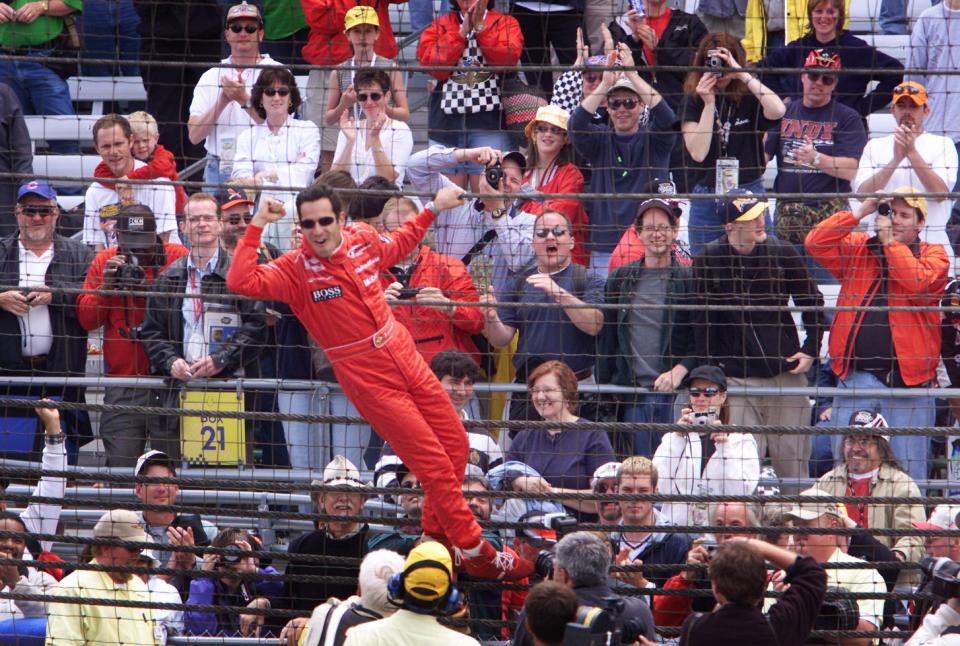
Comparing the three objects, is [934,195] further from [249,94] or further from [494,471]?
[249,94]

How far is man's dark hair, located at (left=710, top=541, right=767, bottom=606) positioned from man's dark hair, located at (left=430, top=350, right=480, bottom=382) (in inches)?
92.1

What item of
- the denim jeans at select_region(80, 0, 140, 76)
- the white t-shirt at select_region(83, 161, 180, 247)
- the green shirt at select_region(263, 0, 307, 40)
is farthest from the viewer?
the denim jeans at select_region(80, 0, 140, 76)

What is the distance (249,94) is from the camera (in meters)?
8.77

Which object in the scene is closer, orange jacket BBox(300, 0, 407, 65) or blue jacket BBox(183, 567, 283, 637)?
blue jacket BBox(183, 567, 283, 637)

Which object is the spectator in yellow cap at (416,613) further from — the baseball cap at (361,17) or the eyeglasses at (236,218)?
the baseball cap at (361,17)

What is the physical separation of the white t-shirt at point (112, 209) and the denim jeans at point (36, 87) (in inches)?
64.1

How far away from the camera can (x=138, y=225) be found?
27.3 ft

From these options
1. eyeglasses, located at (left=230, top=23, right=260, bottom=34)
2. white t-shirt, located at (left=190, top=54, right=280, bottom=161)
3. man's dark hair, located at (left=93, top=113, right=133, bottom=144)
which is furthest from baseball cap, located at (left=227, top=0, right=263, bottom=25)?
man's dark hair, located at (left=93, top=113, right=133, bottom=144)

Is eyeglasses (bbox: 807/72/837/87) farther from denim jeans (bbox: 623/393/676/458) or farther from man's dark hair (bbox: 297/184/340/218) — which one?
man's dark hair (bbox: 297/184/340/218)

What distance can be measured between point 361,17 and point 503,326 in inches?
80.0

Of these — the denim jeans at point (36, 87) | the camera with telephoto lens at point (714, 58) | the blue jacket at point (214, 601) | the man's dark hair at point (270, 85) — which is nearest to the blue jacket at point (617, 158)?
the camera with telephoto lens at point (714, 58)

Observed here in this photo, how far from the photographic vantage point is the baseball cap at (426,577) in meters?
5.41

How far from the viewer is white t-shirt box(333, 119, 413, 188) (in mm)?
8391

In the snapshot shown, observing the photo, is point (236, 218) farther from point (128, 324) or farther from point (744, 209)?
point (744, 209)
